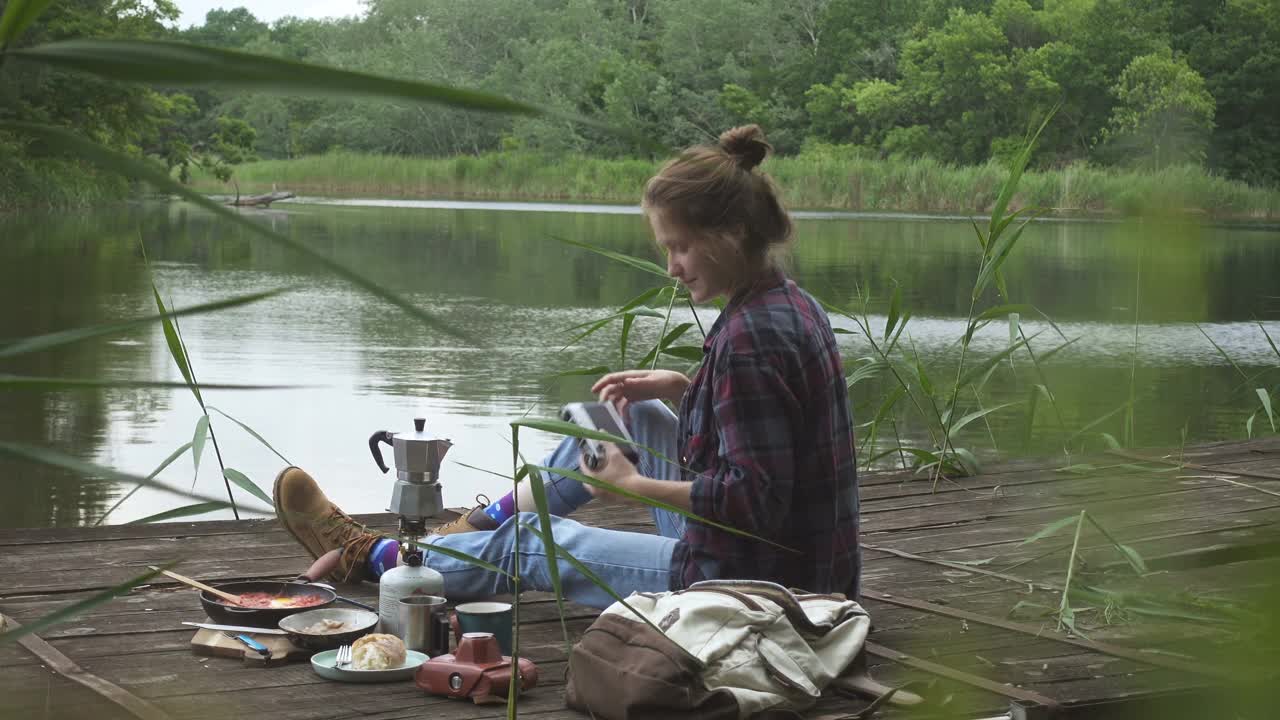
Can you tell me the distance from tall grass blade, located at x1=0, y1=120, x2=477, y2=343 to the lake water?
15 millimetres

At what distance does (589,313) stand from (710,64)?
28.8m

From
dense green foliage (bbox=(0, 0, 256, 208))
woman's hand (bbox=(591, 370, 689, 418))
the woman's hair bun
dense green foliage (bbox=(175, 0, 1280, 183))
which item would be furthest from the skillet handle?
dense green foliage (bbox=(175, 0, 1280, 183))

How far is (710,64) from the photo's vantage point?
38.5 m

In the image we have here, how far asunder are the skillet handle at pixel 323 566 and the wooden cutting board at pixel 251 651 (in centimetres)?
40

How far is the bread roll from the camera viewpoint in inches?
80.7

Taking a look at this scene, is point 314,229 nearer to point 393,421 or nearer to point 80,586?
point 393,421

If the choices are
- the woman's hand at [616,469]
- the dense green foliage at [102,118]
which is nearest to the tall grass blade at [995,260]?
the woman's hand at [616,469]

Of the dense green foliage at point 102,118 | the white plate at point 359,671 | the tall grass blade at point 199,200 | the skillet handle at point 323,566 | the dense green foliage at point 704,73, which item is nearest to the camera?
the tall grass blade at point 199,200

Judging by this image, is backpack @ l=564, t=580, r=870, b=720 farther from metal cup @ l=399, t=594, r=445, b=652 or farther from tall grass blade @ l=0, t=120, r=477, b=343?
tall grass blade @ l=0, t=120, r=477, b=343

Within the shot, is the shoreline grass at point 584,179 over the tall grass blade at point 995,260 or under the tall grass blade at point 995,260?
over

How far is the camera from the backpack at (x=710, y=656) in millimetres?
1840

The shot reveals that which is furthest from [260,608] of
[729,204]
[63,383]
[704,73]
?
[704,73]

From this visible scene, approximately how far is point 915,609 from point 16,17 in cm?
227

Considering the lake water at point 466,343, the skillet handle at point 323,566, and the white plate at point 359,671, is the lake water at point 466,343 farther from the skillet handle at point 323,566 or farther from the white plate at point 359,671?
the white plate at point 359,671
